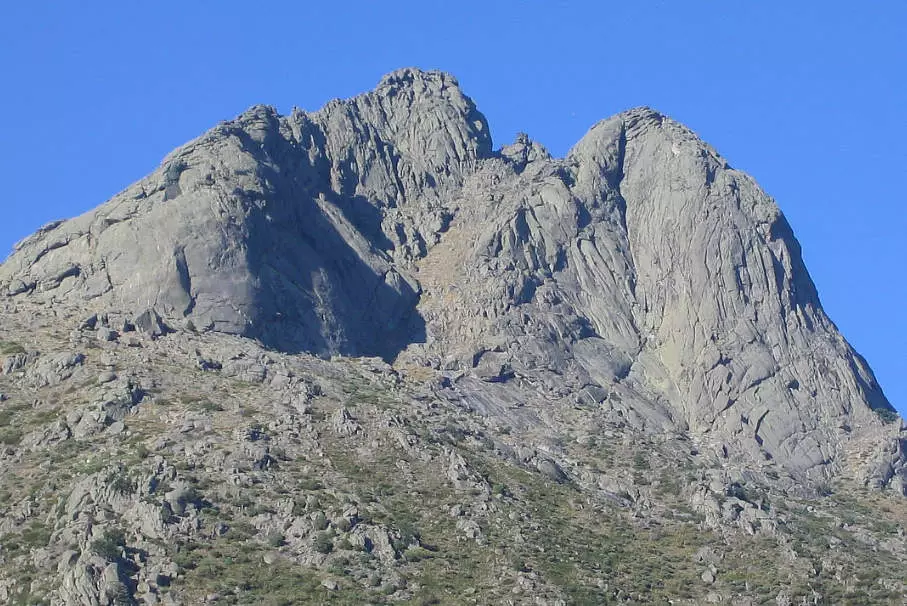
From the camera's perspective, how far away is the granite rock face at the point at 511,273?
523 ft

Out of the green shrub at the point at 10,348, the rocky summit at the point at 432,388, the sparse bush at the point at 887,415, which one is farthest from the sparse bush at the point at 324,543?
the sparse bush at the point at 887,415

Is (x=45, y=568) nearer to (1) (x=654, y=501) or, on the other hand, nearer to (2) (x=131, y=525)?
(2) (x=131, y=525)

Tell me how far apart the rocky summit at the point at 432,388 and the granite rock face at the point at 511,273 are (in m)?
0.34

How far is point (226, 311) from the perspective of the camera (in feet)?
513

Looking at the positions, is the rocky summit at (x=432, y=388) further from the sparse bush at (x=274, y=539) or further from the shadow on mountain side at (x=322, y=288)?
the shadow on mountain side at (x=322, y=288)

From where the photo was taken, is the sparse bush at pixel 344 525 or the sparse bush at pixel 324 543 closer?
the sparse bush at pixel 324 543

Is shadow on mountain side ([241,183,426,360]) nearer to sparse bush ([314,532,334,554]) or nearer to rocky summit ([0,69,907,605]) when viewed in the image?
rocky summit ([0,69,907,605])

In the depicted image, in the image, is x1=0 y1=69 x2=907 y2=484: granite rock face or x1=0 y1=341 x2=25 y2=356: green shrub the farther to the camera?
x1=0 y1=69 x2=907 y2=484: granite rock face

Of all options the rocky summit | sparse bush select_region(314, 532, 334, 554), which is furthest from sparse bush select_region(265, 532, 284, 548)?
sparse bush select_region(314, 532, 334, 554)

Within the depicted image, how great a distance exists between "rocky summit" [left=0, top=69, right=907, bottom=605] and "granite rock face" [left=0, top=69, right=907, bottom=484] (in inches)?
13.2

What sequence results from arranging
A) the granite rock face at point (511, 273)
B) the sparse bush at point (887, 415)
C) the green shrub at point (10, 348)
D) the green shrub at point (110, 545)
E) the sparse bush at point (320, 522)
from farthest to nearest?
the sparse bush at point (887, 415)
the granite rock face at point (511, 273)
the green shrub at point (10, 348)
the sparse bush at point (320, 522)
the green shrub at point (110, 545)

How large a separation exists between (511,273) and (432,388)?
2126cm

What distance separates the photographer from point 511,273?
173000 millimetres

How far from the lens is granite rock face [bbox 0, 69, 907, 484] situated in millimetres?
159375
